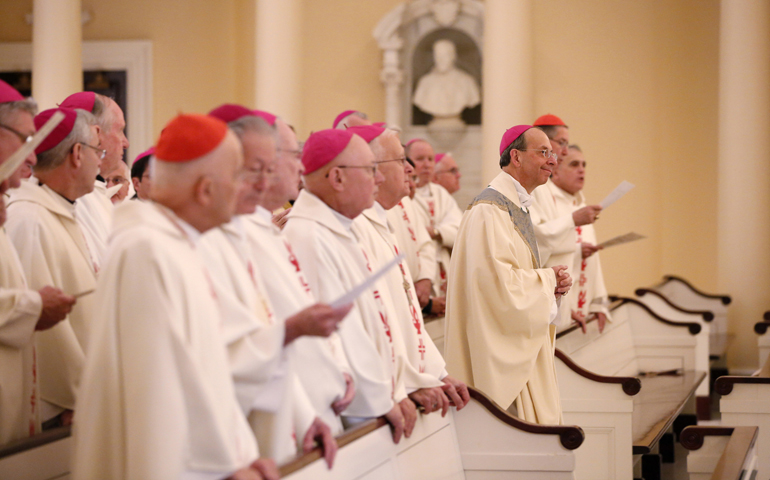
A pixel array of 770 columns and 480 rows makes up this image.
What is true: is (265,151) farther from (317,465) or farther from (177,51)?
(177,51)

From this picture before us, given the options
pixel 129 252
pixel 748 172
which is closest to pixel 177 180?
pixel 129 252

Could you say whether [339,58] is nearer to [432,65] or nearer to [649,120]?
[432,65]

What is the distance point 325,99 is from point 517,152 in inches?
296

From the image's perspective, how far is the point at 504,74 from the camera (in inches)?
397

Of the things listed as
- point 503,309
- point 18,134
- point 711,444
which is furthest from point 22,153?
point 711,444

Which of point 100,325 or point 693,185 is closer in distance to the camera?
point 100,325

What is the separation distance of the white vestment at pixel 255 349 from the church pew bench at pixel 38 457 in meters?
0.74

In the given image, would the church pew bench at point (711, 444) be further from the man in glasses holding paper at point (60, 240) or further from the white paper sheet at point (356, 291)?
the man in glasses holding paper at point (60, 240)

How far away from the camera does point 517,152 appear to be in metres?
4.97

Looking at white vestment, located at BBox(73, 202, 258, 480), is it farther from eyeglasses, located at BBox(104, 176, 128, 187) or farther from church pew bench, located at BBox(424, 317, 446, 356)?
church pew bench, located at BBox(424, 317, 446, 356)

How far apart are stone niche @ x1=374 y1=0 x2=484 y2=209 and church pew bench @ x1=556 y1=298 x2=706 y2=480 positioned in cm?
387

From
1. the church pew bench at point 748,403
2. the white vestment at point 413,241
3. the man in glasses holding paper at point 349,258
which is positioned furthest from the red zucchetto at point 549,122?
the man in glasses holding paper at point 349,258

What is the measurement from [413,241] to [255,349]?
4.55 metres

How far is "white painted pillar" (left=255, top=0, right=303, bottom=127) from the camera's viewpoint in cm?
1041
